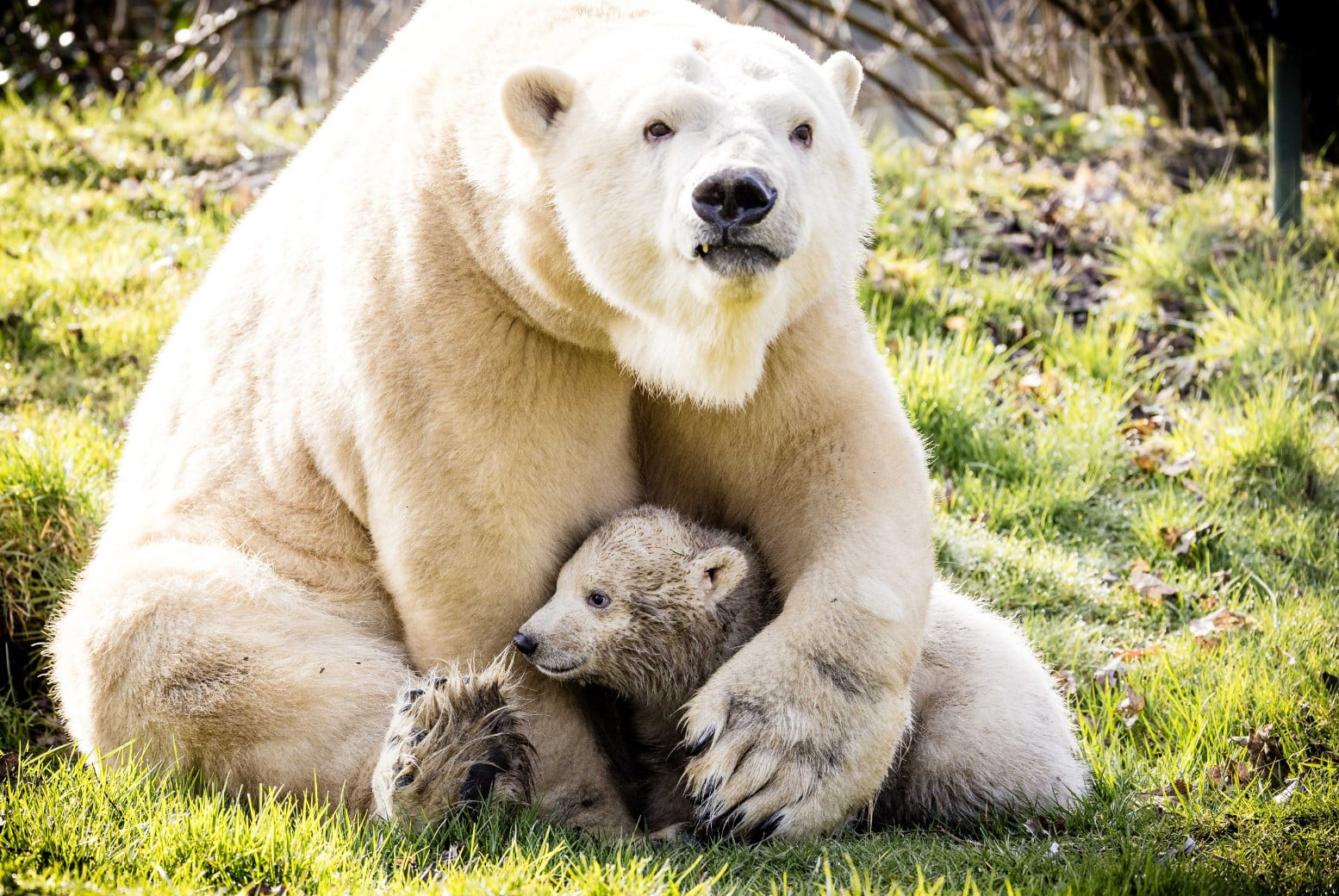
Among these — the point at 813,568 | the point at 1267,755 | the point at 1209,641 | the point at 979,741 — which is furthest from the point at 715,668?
the point at 1209,641

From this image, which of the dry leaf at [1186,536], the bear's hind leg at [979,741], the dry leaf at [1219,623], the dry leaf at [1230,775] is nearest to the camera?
the bear's hind leg at [979,741]

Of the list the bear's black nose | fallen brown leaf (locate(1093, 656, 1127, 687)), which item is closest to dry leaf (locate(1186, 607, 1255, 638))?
fallen brown leaf (locate(1093, 656, 1127, 687))

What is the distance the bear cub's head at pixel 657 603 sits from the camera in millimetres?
4301

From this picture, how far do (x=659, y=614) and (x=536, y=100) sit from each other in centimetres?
166

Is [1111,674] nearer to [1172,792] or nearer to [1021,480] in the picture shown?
[1172,792]

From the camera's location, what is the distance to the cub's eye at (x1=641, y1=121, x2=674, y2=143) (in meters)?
3.87

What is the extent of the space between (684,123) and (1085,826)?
238cm

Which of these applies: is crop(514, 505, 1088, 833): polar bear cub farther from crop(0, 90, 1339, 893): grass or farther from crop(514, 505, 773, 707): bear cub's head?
crop(0, 90, 1339, 893): grass

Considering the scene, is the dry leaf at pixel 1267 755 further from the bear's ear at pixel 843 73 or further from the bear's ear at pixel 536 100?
the bear's ear at pixel 536 100

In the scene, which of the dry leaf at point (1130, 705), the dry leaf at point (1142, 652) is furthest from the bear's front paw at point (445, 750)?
the dry leaf at point (1142, 652)

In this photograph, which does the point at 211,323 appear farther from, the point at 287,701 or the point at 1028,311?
the point at 1028,311

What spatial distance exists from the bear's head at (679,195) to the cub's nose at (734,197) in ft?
0.05

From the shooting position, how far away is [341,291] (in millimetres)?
4172

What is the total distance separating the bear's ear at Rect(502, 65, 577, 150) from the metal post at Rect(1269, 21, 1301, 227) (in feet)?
18.6
